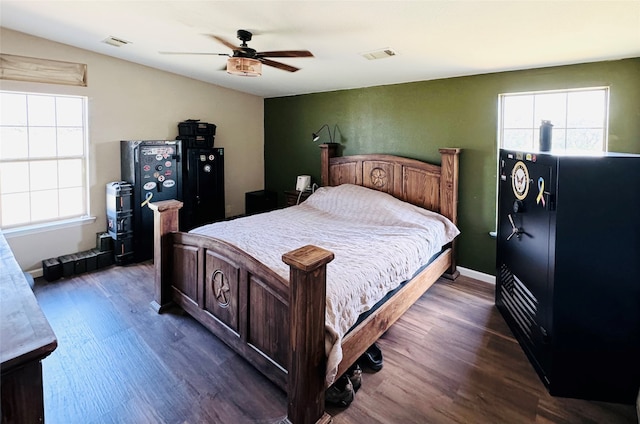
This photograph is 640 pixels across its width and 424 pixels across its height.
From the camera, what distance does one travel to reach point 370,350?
2471 mm

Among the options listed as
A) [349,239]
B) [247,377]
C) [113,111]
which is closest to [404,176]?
[349,239]

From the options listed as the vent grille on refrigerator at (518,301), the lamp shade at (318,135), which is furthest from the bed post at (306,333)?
the lamp shade at (318,135)

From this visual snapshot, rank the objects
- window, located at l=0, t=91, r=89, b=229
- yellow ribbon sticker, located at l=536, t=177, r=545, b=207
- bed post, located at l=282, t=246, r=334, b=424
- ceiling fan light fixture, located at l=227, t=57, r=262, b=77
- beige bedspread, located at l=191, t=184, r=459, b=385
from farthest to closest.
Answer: window, located at l=0, t=91, r=89, b=229 < ceiling fan light fixture, located at l=227, t=57, r=262, b=77 < yellow ribbon sticker, located at l=536, t=177, r=545, b=207 < beige bedspread, located at l=191, t=184, r=459, b=385 < bed post, located at l=282, t=246, r=334, b=424

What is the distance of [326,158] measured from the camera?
4934mm

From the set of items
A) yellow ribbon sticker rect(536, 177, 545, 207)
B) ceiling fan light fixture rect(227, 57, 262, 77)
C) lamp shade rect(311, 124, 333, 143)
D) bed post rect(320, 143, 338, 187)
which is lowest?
yellow ribbon sticker rect(536, 177, 545, 207)

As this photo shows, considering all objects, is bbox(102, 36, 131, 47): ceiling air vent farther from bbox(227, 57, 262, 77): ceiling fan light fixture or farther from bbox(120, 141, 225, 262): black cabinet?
bbox(227, 57, 262, 77): ceiling fan light fixture

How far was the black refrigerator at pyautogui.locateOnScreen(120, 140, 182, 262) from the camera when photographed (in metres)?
4.21

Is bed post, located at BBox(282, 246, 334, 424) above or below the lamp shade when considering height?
below

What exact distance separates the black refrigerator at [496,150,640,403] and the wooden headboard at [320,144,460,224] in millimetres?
1490

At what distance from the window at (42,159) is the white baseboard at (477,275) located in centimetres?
470

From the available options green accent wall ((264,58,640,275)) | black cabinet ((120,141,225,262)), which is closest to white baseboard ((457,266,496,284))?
green accent wall ((264,58,640,275))

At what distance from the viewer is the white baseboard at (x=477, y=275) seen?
3.81 meters

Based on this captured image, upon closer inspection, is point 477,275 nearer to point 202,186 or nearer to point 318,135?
point 318,135

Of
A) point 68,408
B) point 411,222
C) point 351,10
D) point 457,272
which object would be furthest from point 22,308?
point 457,272
